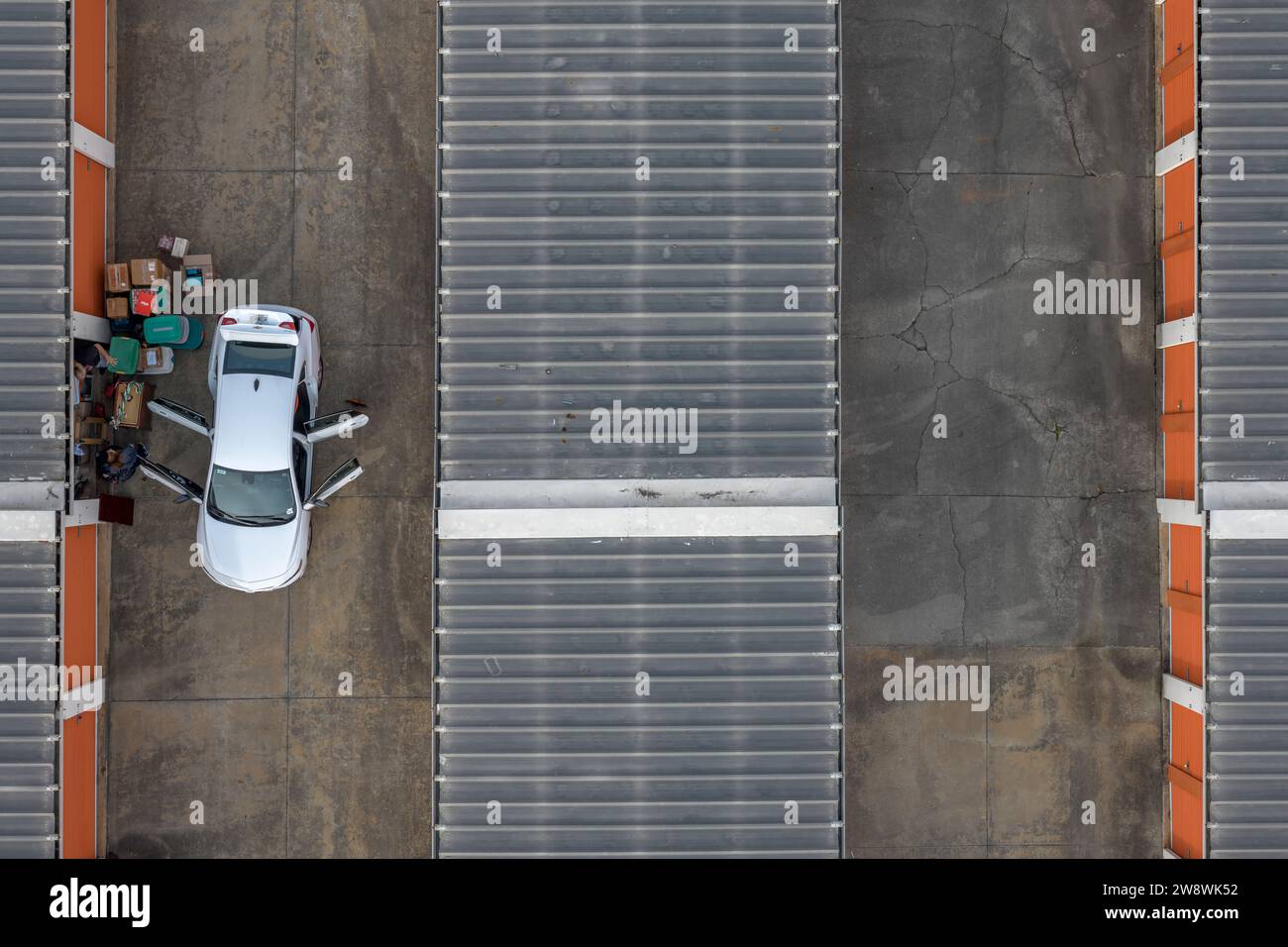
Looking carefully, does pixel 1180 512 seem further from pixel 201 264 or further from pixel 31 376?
pixel 31 376

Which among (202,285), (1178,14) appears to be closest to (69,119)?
(202,285)

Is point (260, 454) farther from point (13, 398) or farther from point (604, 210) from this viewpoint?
point (604, 210)

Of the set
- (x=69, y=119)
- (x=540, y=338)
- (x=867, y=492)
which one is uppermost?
(x=69, y=119)

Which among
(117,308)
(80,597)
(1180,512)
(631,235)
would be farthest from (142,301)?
(1180,512)

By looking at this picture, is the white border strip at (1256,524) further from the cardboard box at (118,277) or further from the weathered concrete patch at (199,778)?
the cardboard box at (118,277)

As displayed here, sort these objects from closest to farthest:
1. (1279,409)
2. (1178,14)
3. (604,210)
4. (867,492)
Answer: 1. (604,210)
2. (1279,409)
3. (1178,14)
4. (867,492)

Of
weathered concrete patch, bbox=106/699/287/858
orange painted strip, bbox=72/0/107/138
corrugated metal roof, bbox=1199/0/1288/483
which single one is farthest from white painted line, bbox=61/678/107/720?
corrugated metal roof, bbox=1199/0/1288/483
